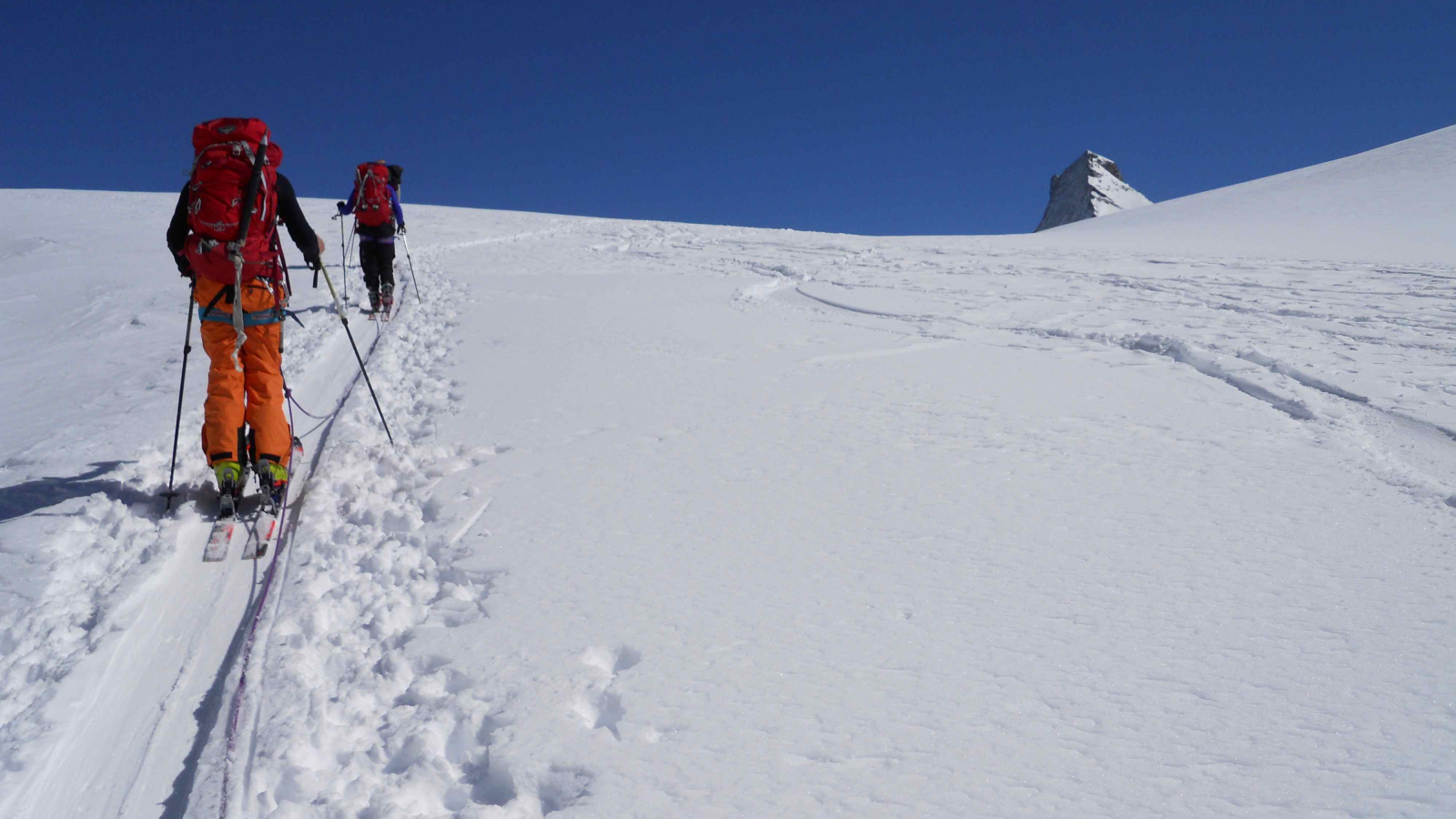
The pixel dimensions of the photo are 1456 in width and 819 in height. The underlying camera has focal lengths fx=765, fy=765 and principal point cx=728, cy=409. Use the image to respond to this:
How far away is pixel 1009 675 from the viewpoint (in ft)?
7.36

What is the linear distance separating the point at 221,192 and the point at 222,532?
151 centimetres

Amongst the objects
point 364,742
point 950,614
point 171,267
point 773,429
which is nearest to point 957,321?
point 773,429

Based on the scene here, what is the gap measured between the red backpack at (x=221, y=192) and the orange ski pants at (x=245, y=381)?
0.14 meters

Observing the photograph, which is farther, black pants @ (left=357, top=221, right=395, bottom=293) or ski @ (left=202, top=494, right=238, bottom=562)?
black pants @ (left=357, top=221, right=395, bottom=293)

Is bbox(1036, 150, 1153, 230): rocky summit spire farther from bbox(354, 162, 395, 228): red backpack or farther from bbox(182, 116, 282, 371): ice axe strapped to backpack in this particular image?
bbox(182, 116, 282, 371): ice axe strapped to backpack

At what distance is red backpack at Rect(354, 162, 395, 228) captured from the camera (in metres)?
9.11

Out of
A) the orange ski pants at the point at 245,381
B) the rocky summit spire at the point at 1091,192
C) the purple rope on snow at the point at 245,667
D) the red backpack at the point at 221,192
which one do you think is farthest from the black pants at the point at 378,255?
the rocky summit spire at the point at 1091,192

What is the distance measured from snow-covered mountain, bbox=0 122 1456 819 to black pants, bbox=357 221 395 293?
2847 mm

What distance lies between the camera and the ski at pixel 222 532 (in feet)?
10.5

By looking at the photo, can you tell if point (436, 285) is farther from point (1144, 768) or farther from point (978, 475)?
point (1144, 768)

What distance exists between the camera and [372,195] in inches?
359

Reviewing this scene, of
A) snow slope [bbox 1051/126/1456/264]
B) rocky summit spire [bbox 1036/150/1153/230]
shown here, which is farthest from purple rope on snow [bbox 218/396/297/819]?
rocky summit spire [bbox 1036/150/1153/230]

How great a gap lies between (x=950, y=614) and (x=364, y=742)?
184 centimetres

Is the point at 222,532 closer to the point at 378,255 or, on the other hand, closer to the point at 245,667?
the point at 245,667
